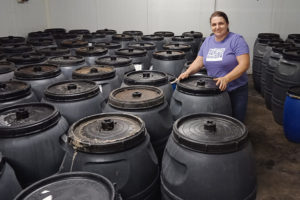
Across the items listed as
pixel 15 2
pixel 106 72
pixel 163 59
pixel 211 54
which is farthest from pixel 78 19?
pixel 211 54

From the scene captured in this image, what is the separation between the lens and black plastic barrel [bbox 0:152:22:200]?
1678 millimetres

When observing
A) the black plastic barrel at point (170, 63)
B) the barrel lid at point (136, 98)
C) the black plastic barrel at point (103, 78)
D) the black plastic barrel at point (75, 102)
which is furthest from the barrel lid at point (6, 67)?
the black plastic barrel at point (170, 63)

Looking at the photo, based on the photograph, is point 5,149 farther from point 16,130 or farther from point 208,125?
point 208,125

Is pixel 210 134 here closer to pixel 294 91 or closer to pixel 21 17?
pixel 294 91

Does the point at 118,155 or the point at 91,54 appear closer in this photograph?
the point at 118,155

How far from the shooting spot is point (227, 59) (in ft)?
9.90

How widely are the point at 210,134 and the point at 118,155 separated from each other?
653mm

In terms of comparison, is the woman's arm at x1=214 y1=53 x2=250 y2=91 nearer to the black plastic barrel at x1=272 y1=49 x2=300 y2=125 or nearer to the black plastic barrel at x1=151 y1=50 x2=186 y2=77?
the black plastic barrel at x1=151 y1=50 x2=186 y2=77

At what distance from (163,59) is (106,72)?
3.69 feet

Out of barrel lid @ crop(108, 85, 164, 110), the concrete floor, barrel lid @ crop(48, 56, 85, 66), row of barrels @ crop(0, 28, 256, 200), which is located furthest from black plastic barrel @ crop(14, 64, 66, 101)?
the concrete floor

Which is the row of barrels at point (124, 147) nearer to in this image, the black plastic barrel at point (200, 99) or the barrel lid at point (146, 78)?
the black plastic barrel at point (200, 99)

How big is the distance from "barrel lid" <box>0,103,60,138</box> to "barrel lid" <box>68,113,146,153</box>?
0.24 m

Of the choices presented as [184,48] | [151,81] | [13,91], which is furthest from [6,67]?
[184,48]

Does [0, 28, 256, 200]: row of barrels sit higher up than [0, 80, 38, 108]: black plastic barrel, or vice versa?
[0, 80, 38, 108]: black plastic barrel
